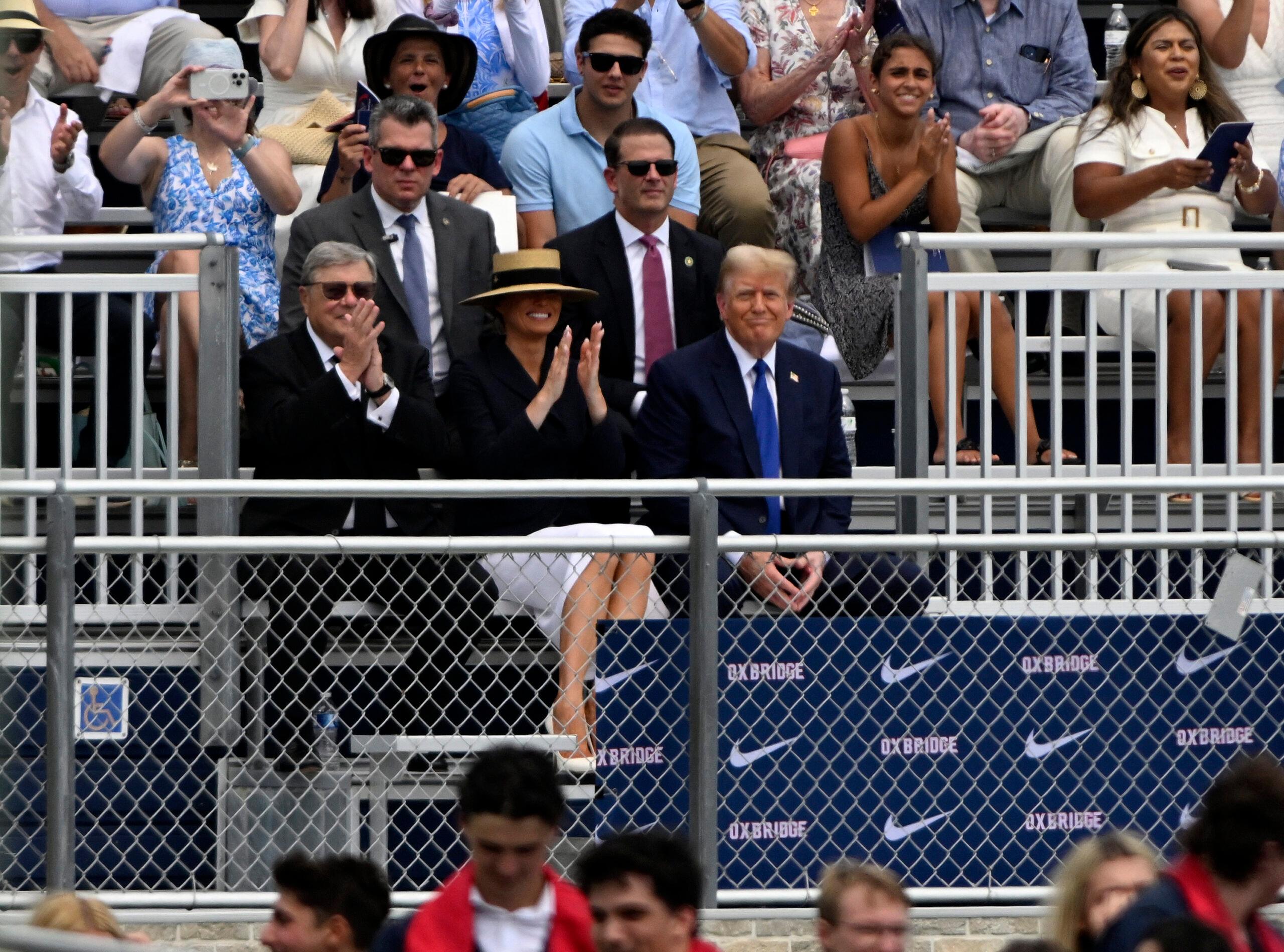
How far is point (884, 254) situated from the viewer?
26.5 ft

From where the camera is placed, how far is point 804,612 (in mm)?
5871

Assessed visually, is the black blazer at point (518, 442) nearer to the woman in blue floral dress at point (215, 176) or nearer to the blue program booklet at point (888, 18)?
the woman in blue floral dress at point (215, 176)

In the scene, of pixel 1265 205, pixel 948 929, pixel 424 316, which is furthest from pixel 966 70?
pixel 948 929

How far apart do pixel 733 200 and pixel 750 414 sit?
1.95 m

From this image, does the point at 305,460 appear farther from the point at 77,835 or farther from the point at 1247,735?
the point at 1247,735

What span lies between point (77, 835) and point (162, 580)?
1.26 metres

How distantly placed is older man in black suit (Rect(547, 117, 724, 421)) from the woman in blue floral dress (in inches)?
43.1

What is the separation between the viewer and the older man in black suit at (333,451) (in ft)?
18.5

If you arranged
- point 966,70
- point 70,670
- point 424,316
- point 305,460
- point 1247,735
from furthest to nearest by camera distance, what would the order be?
point 966,70, point 424,316, point 305,460, point 1247,735, point 70,670

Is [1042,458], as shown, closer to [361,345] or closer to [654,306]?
[654,306]

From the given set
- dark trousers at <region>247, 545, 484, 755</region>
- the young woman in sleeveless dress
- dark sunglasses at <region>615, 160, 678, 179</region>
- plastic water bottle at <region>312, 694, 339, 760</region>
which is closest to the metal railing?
the young woman in sleeveless dress

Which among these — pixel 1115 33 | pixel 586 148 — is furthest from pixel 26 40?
pixel 1115 33

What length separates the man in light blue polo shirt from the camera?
812 cm

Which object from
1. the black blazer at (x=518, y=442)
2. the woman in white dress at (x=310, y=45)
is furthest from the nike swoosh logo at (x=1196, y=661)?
the woman in white dress at (x=310, y=45)
